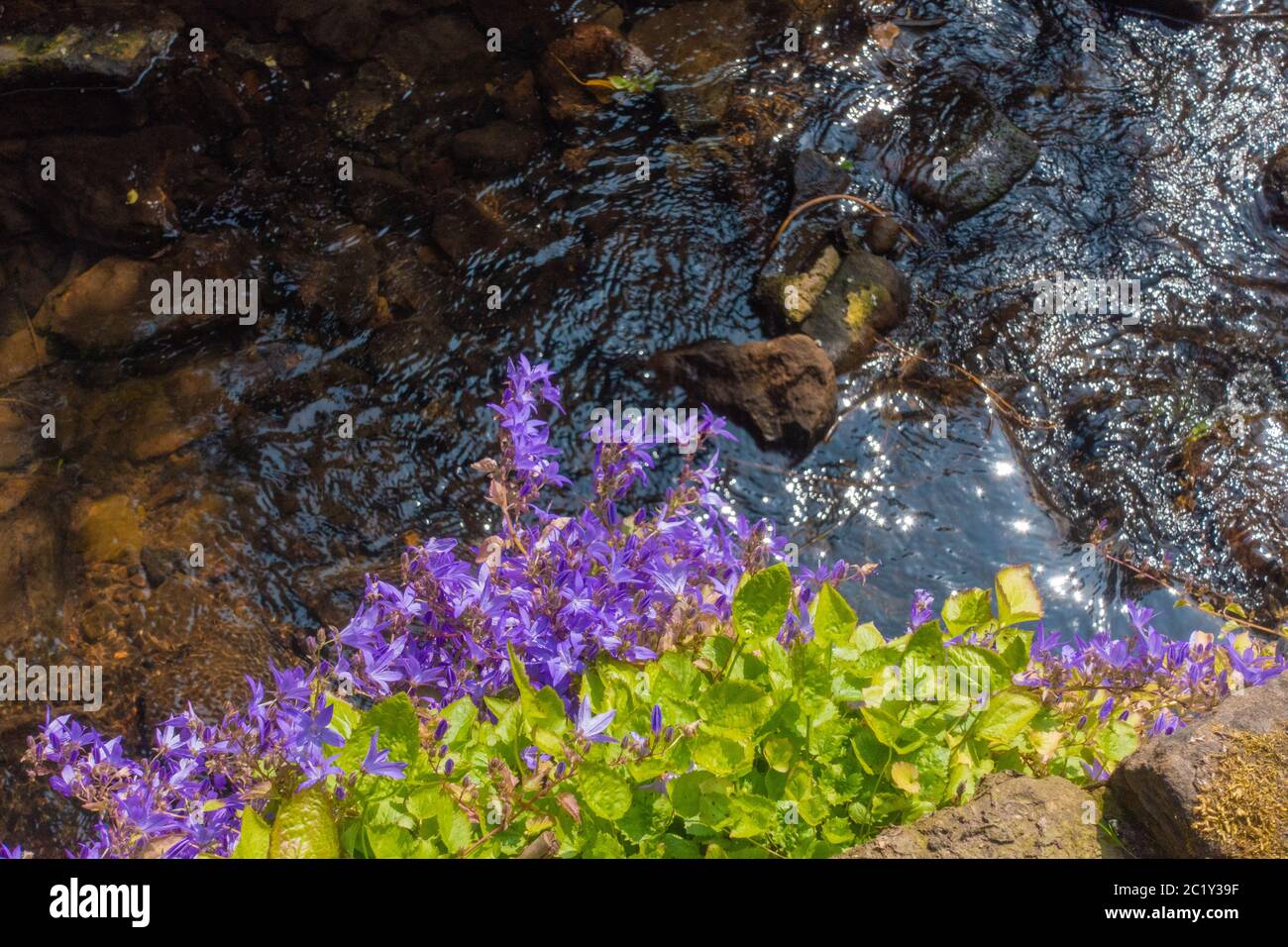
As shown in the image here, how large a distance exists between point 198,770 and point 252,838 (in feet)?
1.72

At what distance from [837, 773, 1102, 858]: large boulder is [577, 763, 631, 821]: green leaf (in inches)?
14.9

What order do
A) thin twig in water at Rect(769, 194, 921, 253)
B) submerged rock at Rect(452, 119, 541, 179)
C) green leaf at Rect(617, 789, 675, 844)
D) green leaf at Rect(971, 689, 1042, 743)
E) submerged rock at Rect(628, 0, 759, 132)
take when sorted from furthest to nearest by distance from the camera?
submerged rock at Rect(628, 0, 759, 132)
submerged rock at Rect(452, 119, 541, 179)
thin twig in water at Rect(769, 194, 921, 253)
green leaf at Rect(971, 689, 1042, 743)
green leaf at Rect(617, 789, 675, 844)

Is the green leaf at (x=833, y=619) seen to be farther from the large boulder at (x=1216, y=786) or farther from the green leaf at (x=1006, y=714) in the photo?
the large boulder at (x=1216, y=786)

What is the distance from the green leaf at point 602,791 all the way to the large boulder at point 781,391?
113 inches

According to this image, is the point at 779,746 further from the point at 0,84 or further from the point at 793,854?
the point at 0,84

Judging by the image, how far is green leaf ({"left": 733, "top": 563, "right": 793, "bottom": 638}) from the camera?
6.00 feet

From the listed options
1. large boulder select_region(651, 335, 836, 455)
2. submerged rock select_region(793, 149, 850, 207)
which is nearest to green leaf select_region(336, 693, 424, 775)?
large boulder select_region(651, 335, 836, 455)

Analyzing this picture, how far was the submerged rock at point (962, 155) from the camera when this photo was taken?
17.3 ft

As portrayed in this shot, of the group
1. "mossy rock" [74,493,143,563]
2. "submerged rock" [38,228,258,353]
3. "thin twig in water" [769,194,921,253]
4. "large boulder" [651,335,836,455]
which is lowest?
"mossy rock" [74,493,143,563]

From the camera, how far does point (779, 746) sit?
173 centimetres

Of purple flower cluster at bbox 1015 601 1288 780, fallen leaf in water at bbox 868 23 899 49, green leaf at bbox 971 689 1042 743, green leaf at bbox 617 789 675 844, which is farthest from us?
fallen leaf in water at bbox 868 23 899 49

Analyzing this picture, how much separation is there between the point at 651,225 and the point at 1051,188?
2154 mm

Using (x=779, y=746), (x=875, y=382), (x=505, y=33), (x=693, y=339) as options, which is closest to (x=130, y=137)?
(x=505, y=33)

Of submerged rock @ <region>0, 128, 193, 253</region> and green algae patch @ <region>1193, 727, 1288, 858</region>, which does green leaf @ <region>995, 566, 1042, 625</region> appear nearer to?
green algae patch @ <region>1193, 727, 1288, 858</region>
